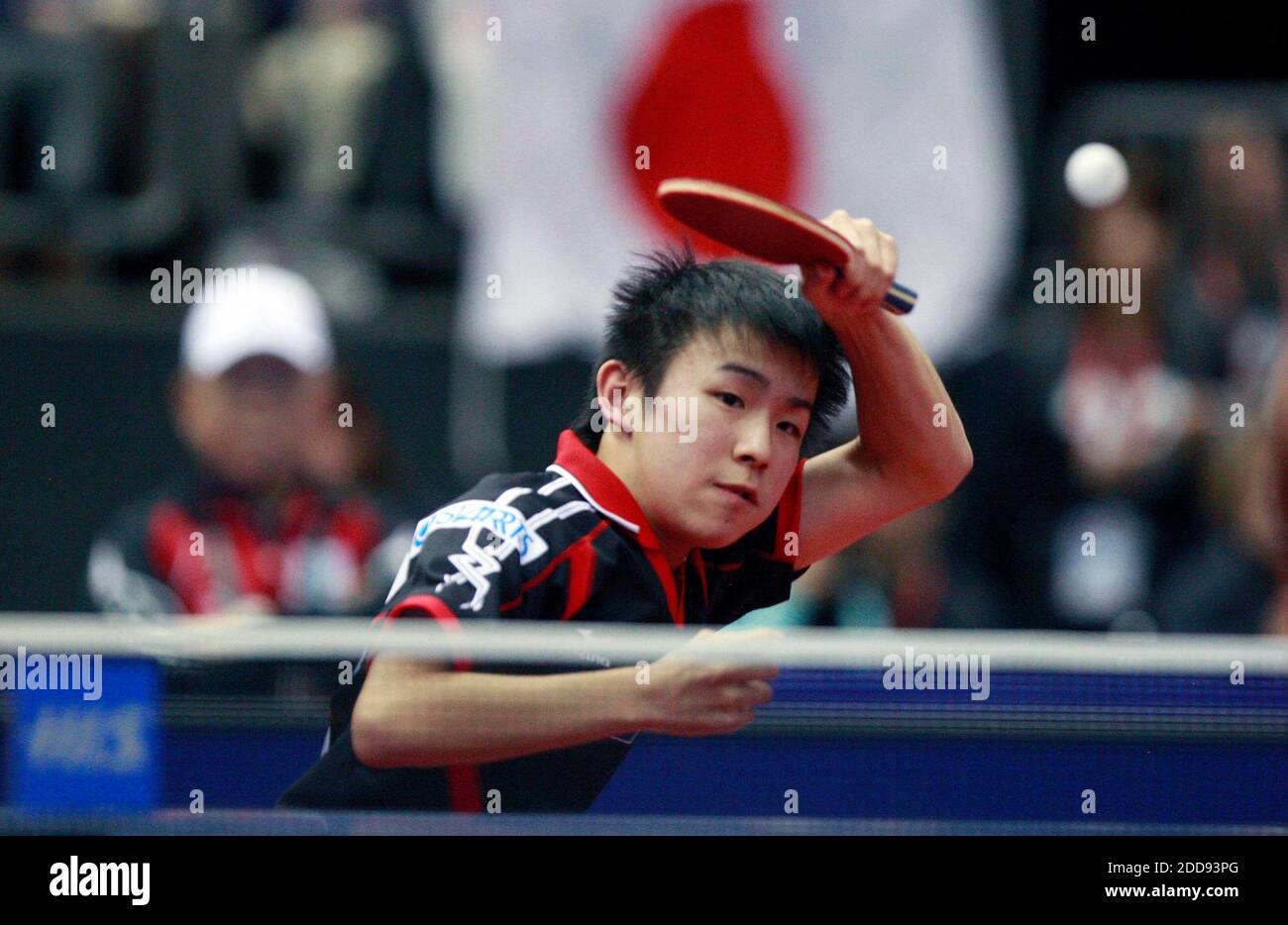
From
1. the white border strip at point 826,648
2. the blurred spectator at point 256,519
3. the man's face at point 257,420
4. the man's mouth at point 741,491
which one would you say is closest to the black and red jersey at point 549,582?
the man's mouth at point 741,491

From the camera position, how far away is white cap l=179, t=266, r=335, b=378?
5312 mm

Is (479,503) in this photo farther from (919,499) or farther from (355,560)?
(355,560)

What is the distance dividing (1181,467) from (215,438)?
2.91 m

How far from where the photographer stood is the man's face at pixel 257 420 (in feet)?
16.7

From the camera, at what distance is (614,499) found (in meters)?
2.58

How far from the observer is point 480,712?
8.09 ft

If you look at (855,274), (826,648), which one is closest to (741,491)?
(855,274)

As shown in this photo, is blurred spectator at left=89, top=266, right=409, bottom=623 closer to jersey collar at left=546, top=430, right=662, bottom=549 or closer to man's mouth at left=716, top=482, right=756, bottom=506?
jersey collar at left=546, top=430, right=662, bottom=549

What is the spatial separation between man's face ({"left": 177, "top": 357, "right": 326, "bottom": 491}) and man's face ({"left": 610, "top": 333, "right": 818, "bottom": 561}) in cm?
263

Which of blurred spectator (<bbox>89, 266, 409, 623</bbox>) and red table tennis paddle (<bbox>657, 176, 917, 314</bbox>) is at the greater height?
blurred spectator (<bbox>89, 266, 409, 623</bbox>)

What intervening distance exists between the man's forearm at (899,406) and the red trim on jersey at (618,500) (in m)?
0.32

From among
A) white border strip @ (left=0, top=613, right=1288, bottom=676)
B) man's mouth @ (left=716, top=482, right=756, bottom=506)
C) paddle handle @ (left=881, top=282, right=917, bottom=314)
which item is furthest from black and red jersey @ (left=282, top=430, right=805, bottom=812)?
white border strip @ (left=0, top=613, right=1288, bottom=676)

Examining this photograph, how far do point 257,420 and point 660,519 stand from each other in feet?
9.20

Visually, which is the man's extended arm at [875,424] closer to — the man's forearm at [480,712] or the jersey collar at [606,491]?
the jersey collar at [606,491]
